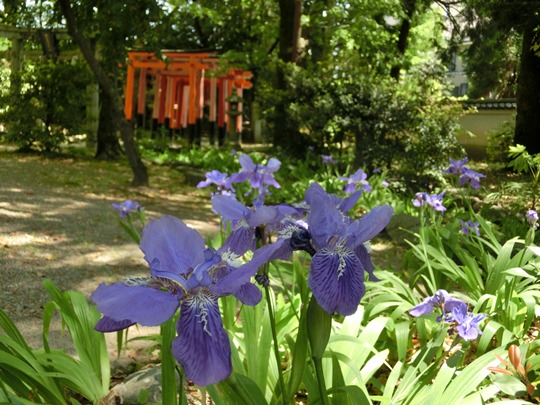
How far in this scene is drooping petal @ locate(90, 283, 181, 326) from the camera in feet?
3.23

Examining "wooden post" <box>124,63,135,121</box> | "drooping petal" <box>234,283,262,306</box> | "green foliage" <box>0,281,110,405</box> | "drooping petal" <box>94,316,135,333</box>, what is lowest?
"green foliage" <box>0,281,110,405</box>

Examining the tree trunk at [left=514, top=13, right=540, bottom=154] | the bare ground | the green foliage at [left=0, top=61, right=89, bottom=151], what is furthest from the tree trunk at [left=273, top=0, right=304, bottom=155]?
the green foliage at [left=0, top=61, right=89, bottom=151]

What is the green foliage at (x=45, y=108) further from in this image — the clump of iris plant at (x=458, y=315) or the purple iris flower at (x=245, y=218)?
the purple iris flower at (x=245, y=218)

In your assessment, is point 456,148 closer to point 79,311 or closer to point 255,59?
point 255,59

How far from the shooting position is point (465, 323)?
1756mm

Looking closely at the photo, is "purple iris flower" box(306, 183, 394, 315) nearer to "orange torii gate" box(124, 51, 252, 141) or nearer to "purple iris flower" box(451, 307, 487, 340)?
"purple iris flower" box(451, 307, 487, 340)

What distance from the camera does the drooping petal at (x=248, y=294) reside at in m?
1.16

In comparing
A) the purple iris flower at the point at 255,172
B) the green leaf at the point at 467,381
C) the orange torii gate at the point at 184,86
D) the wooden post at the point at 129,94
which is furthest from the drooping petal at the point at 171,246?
the wooden post at the point at 129,94

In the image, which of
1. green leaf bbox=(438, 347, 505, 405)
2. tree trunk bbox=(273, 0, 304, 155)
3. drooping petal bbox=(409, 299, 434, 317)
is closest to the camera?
green leaf bbox=(438, 347, 505, 405)

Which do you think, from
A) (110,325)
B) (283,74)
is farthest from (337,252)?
(283,74)

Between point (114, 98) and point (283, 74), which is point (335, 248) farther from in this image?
point (283, 74)

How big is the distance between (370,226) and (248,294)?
10.7 inches

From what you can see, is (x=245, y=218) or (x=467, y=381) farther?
(x=467, y=381)

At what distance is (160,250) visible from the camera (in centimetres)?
112
